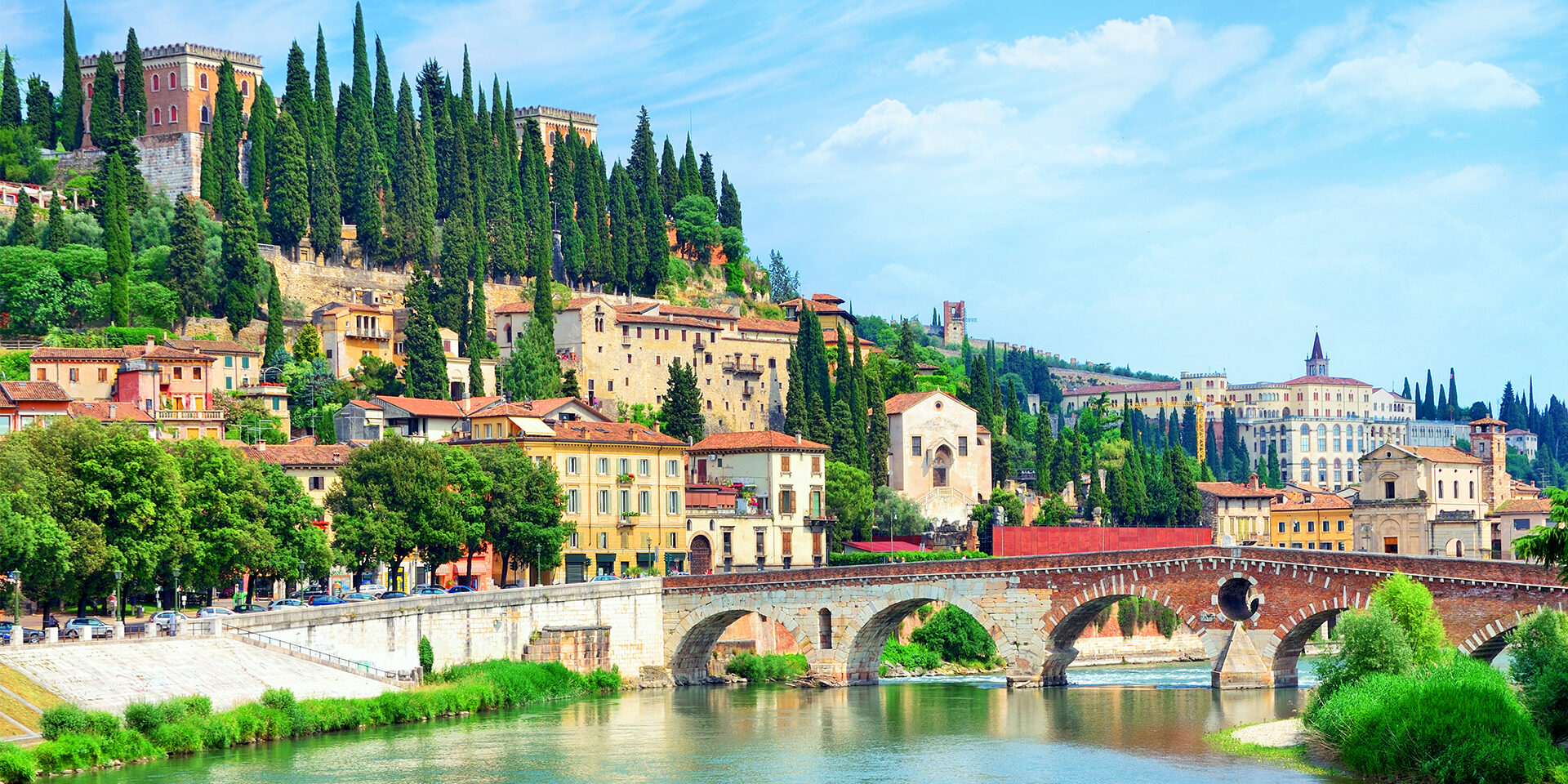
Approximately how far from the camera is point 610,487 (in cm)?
7706

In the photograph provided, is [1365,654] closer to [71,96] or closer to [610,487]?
[610,487]

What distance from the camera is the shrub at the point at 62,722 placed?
133 ft

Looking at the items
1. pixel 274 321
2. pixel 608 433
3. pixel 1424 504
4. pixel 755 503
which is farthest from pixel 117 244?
pixel 1424 504

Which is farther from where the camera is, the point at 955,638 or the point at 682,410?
the point at 682,410

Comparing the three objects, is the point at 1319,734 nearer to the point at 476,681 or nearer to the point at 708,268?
the point at 476,681

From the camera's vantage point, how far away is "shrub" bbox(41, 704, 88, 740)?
4044 cm

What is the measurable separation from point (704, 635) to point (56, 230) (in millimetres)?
46491

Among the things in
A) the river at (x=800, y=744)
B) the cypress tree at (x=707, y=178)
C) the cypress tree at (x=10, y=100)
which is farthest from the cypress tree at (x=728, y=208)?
the river at (x=800, y=744)

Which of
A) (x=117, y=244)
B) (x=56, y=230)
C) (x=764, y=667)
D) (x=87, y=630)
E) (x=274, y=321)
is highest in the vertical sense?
(x=56, y=230)

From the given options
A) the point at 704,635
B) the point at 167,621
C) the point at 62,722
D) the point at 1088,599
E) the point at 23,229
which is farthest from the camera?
the point at 23,229

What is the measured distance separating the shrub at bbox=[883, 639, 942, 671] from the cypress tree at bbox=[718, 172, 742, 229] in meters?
59.1

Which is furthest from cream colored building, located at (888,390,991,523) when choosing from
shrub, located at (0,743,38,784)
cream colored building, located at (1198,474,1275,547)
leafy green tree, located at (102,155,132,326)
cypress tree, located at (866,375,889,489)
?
shrub, located at (0,743,38,784)

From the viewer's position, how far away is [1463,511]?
96500mm

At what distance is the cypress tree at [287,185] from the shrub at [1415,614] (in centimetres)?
6795
